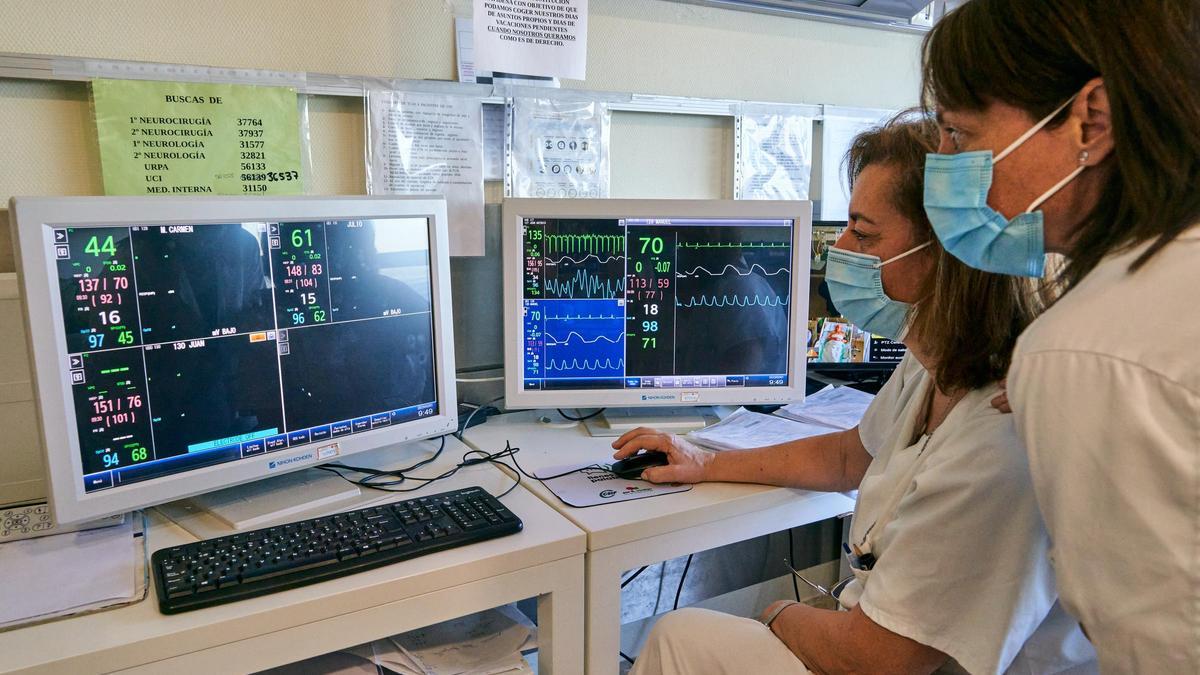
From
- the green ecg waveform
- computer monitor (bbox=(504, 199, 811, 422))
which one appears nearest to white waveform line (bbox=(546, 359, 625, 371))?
computer monitor (bbox=(504, 199, 811, 422))

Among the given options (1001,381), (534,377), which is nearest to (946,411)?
(1001,381)

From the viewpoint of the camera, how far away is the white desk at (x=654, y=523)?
116cm

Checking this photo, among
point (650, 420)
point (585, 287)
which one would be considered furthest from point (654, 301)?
point (650, 420)

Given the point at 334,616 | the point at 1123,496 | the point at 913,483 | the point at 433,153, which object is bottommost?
the point at 334,616

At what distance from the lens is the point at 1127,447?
610 millimetres

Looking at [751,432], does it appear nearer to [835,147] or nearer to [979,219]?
[979,219]

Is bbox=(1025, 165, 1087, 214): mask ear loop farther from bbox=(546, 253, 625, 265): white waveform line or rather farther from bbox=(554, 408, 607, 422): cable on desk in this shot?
bbox=(554, 408, 607, 422): cable on desk

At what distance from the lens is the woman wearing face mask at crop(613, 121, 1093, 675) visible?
88 centimetres

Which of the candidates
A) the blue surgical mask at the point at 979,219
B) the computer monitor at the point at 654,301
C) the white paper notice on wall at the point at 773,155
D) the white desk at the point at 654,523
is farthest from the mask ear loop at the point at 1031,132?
the white paper notice on wall at the point at 773,155

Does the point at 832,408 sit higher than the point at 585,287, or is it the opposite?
the point at 585,287

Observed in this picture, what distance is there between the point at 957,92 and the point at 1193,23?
0.63 ft

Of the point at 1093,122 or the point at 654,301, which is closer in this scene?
the point at 1093,122

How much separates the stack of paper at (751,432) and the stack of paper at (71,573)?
3.01ft

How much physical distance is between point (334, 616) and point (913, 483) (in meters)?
0.73
